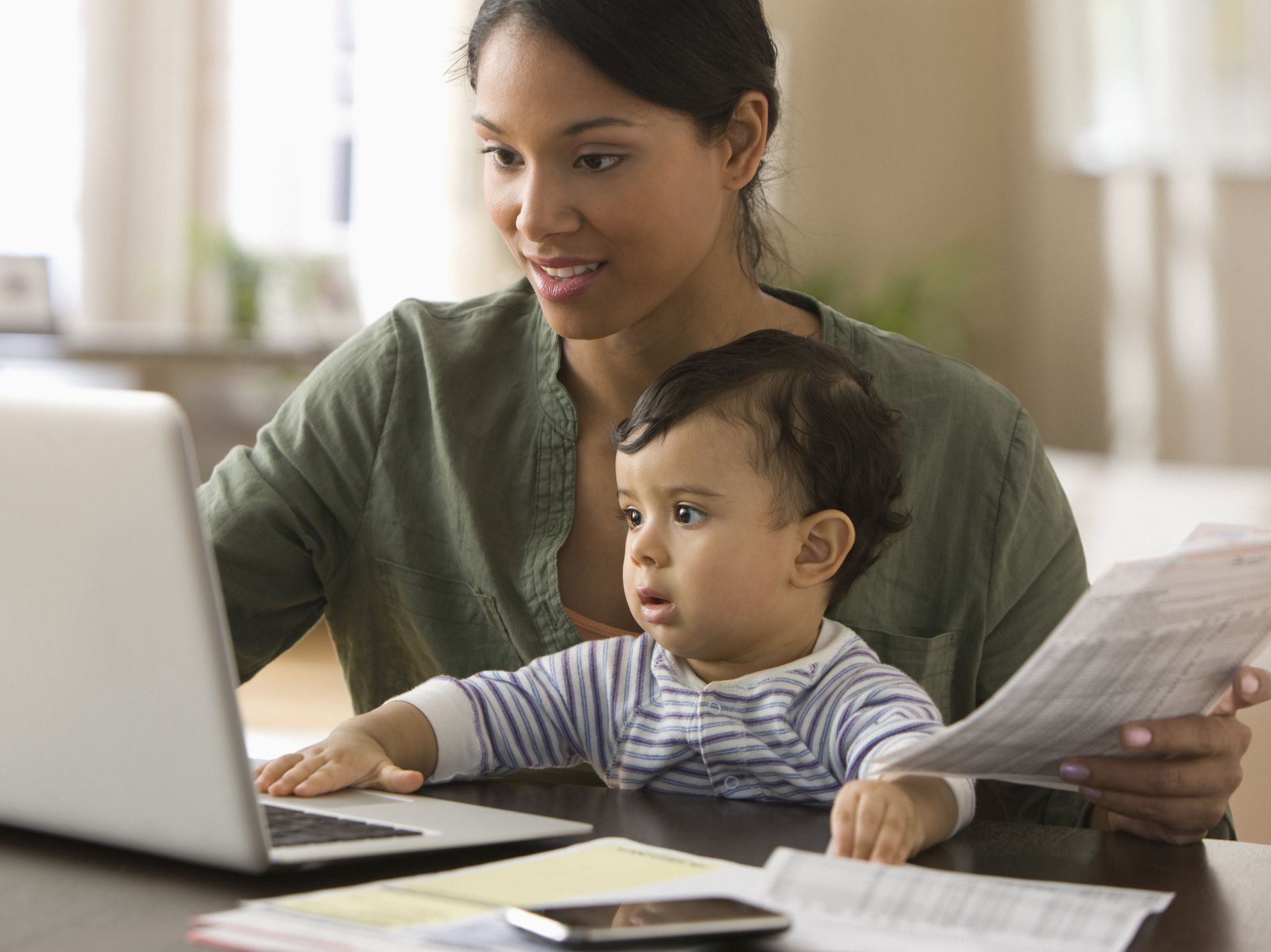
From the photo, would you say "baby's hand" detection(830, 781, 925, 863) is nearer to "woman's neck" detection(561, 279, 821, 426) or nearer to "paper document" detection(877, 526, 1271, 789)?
"paper document" detection(877, 526, 1271, 789)

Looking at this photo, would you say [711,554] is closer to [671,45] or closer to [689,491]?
[689,491]

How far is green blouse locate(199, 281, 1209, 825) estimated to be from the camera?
141 centimetres

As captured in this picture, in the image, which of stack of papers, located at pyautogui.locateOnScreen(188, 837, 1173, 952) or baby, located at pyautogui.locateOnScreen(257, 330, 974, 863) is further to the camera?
baby, located at pyautogui.locateOnScreen(257, 330, 974, 863)

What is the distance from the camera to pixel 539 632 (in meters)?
1.41

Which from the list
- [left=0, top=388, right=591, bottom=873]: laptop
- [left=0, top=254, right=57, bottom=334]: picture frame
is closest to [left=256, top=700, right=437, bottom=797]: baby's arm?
[left=0, top=388, right=591, bottom=873]: laptop

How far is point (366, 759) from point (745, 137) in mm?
727

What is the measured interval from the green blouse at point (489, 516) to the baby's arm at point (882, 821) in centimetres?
51

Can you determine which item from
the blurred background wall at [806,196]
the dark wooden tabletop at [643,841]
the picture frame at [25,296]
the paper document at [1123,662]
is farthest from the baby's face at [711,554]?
the picture frame at [25,296]

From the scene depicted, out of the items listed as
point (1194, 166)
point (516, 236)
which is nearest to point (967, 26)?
point (1194, 166)

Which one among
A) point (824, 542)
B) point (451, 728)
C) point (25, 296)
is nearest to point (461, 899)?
point (451, 728)

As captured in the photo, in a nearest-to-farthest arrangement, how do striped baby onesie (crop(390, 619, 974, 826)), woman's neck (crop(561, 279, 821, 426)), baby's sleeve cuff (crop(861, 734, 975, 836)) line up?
baby's sleeve cuff (crop(861, 734, 975, 836)) → striped baby onesie (crop(390, 619, 974, 826)) → woman's neck (crop(561, 279, 821, 426))

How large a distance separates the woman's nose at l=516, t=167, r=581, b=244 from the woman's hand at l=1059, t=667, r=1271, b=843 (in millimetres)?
616

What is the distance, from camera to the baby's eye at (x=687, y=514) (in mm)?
1110

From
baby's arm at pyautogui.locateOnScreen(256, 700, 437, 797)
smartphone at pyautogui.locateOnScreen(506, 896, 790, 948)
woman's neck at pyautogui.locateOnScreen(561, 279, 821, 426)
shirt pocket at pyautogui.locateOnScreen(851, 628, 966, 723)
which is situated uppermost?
woman's neck at pyautogui.locateOnScreen(561, 279, 821, 426)
